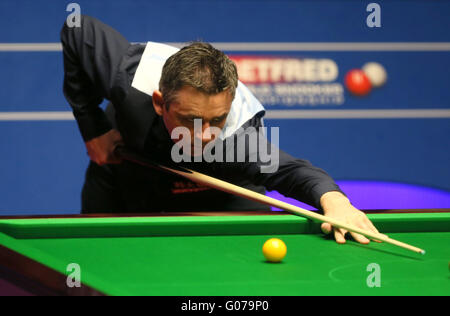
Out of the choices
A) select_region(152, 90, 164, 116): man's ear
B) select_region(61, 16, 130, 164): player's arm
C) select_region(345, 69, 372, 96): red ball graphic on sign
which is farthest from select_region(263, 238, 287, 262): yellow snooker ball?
select_region(345, 69, 372, 96): red ball graphic on sign

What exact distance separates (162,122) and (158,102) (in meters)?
0.15

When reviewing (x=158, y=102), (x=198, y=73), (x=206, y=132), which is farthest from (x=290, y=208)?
(x=158, y=102)

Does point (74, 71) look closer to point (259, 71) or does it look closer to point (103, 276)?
point (103, 276)

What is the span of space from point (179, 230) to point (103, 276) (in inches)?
18.9

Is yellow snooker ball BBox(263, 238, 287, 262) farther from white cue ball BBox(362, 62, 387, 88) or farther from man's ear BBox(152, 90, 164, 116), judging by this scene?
white cue ball BBox(362, 62, 387, 88)

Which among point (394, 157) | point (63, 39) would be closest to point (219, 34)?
point (394, 157)

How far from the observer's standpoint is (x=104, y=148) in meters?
2.79

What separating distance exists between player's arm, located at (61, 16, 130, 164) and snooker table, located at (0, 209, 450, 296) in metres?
0.78

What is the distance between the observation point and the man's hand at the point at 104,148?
110 inches

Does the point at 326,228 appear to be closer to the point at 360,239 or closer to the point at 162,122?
the point at 360,239

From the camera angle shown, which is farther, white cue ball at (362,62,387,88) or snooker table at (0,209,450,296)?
white cue ball at (362,62,387,88)

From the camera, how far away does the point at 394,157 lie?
477cm

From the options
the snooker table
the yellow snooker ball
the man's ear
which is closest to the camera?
the snooker table

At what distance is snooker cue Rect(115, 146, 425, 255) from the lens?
1901mm
